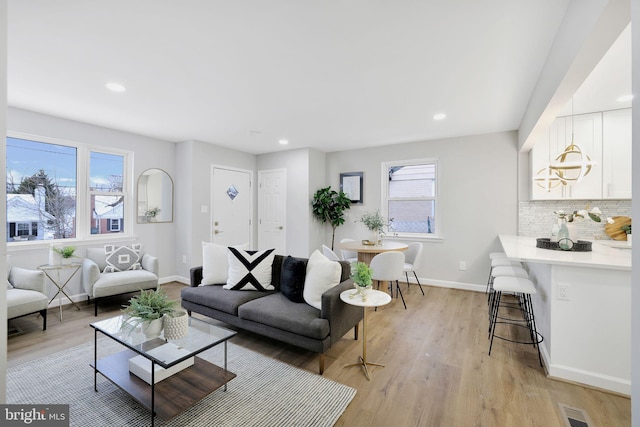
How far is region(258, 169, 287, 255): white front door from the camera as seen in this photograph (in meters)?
5.71

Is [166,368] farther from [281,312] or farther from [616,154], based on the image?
[616,154]

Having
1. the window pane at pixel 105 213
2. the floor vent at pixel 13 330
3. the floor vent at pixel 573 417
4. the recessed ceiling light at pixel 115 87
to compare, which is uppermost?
the recessed ceiling light at pixel 115 87

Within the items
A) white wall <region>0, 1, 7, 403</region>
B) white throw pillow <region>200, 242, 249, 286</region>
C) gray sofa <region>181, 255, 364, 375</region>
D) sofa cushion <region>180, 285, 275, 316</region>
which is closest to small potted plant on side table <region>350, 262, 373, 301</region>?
gray sofa <region>181, 255, 364, 375</region>

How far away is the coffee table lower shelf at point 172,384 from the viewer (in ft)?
5.39

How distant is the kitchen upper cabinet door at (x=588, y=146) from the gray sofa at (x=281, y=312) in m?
3.12

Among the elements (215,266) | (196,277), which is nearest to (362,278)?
(215,266)

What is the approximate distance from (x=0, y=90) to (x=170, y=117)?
2.74 metres

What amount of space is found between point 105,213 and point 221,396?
3565 mm

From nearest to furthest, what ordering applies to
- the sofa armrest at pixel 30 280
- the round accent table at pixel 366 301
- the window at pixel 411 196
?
the round accent table at pixel 366 301
the sofa armrest at pixel 30 280
the window at pixel 411 196

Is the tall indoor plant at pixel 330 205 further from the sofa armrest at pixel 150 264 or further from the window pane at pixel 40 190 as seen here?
the window pane at pixel 40 190

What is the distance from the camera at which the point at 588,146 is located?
3494mm

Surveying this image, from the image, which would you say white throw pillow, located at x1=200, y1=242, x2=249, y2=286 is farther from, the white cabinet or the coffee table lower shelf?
the white cabinet

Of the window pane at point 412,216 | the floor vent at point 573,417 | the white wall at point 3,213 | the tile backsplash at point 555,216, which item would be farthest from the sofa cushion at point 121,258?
the tile backsplash at point 555,216

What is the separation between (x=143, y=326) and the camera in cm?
183
